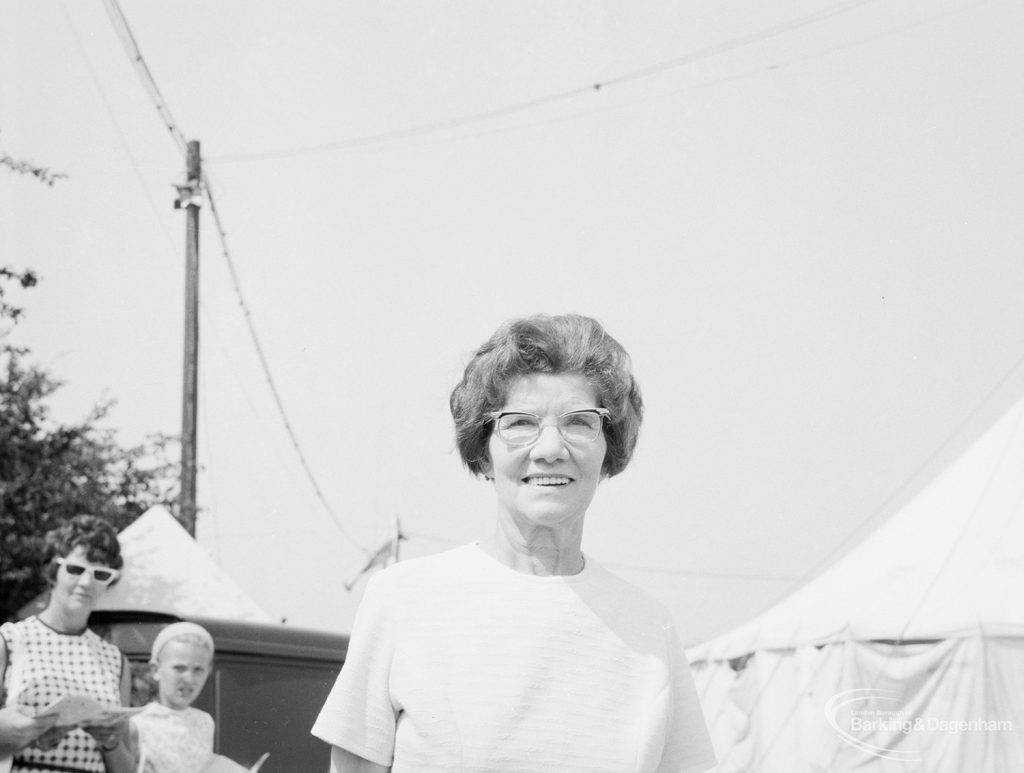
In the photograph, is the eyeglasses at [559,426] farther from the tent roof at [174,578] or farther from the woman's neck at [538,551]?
the tent roof at [174,578]

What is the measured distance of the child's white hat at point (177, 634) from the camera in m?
3.69

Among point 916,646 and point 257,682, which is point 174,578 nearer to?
point 257,682

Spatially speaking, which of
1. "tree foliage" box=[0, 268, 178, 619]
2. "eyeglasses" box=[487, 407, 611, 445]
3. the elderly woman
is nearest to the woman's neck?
the elderly woman

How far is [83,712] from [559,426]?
1.98 m

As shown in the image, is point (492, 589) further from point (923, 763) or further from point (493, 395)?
point (923, 763)

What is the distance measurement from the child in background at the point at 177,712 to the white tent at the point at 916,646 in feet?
10.8

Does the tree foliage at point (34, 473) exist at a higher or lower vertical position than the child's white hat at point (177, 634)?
higher

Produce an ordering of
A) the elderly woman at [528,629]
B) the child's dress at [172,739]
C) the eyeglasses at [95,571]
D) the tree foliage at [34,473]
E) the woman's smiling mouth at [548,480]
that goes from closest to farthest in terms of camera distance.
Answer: the elderly woman at [528,629] < the woman's smiling mouth at [548,480] < the eyeglasses at [95,571] < the child's dress at [172,739] < the tree foliage at [34,473]

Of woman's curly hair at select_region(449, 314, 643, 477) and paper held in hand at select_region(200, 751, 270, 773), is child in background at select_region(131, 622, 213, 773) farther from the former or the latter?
woman's curly hair at select_region(449, 314, 643, 477)

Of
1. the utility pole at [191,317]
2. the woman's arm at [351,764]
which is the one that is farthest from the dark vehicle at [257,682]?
the utility pole at [191,317]

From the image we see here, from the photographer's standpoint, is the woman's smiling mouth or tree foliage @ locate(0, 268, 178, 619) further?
tree foliage @ locate(0, 268, 178, 619)

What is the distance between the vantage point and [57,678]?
313 cm

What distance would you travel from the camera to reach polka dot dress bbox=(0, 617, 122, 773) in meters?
3.07

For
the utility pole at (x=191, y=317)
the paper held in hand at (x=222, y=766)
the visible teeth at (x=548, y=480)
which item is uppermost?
the utility pole at (x=191, y=317)
